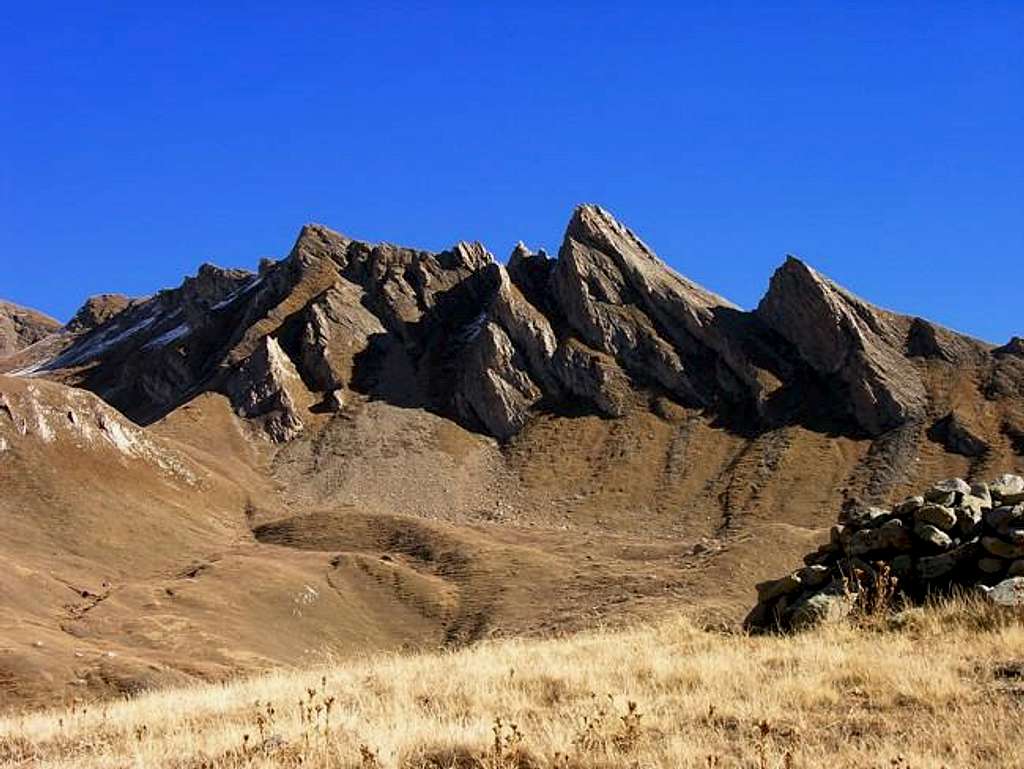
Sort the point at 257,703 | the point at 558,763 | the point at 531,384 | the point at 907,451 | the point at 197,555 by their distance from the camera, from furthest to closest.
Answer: the point at 531,384, the point at 907,451, the point at 197,555, the point at 257,703, the point at 558,763

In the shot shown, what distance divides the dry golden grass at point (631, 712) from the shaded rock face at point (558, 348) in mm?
110976

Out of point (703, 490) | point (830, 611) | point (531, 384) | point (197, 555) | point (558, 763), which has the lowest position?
point (558, 763)

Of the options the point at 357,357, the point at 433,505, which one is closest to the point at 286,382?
the point at 357,357

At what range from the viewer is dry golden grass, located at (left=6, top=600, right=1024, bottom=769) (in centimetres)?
820

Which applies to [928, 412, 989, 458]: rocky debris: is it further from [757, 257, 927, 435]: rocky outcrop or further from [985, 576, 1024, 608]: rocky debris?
[985, 576, 1024, 608]: rocky debris

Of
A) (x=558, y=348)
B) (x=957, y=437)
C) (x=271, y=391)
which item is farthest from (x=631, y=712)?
(x=271, y=391)

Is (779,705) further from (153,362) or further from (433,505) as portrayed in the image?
(153,362)

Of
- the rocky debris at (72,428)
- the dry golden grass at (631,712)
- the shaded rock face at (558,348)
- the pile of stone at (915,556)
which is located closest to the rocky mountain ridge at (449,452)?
the rocky debris at (72,428)

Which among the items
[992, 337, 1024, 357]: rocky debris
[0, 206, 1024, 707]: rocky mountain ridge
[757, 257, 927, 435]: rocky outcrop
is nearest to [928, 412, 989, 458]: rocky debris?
[0, 206, 1024, 707]: rocky mountain ridge

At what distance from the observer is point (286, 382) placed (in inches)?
5290

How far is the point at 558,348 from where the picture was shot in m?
136

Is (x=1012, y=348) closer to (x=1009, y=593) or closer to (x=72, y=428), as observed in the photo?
(x=72, y=428)

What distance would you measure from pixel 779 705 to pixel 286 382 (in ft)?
425

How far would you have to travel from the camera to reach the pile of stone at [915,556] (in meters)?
15.2
